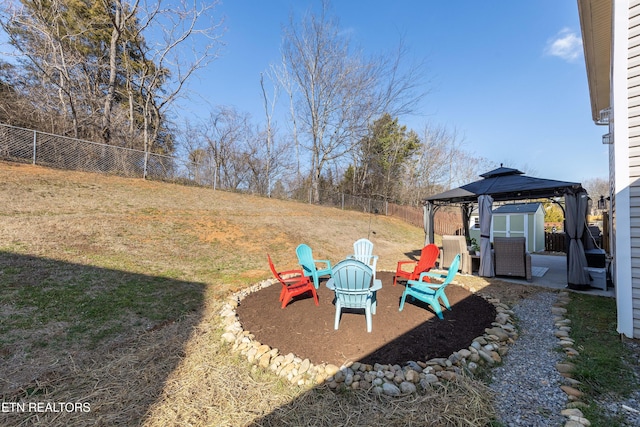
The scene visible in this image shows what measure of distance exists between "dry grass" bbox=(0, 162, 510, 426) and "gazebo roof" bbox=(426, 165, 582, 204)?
7.14 feet

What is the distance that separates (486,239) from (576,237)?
144 cm

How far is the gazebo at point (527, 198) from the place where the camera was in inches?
189

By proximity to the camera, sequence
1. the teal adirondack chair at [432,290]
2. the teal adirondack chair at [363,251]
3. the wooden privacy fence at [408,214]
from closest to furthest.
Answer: the teal adirondack chair at [432,290]
the teal adirondack chair at [363,251]
the wooden privacy fence at [408,214]

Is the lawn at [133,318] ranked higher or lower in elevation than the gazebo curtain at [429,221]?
lower

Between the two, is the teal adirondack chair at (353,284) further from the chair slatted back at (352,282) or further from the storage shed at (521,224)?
the storage shed at (521,224)

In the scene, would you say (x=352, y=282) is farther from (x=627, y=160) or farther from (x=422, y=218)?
(x=422, y=218)

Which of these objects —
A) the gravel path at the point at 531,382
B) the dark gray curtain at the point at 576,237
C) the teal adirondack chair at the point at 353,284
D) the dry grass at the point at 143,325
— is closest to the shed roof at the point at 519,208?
the dark gray curtain at the point at 576,237

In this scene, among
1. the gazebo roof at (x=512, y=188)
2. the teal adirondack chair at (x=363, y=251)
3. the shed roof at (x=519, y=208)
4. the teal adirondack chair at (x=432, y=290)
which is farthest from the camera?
the shed roof at (x=519, y=208)

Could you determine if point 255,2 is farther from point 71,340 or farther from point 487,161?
point 487,161

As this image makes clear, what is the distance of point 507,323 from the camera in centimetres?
321

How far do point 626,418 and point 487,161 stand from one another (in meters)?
25.6

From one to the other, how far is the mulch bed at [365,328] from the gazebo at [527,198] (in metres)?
2.30

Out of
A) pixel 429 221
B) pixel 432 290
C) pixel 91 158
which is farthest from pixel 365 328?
pixel 91 158

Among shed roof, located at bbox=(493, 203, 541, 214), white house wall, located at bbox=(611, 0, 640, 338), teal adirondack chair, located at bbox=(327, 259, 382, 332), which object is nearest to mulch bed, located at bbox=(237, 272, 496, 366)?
teal adirondack chair, located at bbox=(327, 259, 382, 332)
